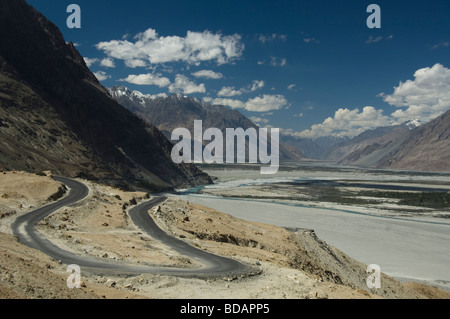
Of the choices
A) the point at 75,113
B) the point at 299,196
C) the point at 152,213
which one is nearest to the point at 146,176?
the point at 75,113

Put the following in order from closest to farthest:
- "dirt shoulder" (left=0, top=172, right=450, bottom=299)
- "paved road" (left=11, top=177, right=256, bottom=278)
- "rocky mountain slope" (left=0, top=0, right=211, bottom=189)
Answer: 1. "dirt shoulder" (left=0, top=172, right=450, bottom=299)
2. "paved road" (left=11, top=177, right=256, bottom=278)
3. "rocky mountain slope" (left=0, top=0, right=211, bottom=189)

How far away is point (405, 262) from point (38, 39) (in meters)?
143

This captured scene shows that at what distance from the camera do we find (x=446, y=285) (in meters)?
36.5

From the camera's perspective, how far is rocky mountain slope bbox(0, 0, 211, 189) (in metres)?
89.0

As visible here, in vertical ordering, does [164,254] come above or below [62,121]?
below

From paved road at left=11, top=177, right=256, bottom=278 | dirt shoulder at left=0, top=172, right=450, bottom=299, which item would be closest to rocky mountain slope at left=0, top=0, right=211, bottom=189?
dirt shoulder at left=0, top=172, right=450, bottom=299

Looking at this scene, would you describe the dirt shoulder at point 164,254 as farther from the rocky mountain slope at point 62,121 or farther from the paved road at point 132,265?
the rocky mountain slope at point 62,121

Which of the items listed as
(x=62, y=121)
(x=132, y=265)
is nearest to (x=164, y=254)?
(x=132, y=265)

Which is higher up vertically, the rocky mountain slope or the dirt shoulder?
the rocky mountain slope

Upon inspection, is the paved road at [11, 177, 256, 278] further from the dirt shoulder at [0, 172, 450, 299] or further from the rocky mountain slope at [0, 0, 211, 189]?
the rocky mountain slope at [0, 0, 211, 189]

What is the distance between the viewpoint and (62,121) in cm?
10788

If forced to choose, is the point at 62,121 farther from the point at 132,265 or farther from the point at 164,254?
the point at 132,265

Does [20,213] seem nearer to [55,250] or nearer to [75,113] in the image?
[55,250]

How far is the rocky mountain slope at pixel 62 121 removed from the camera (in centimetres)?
8900
